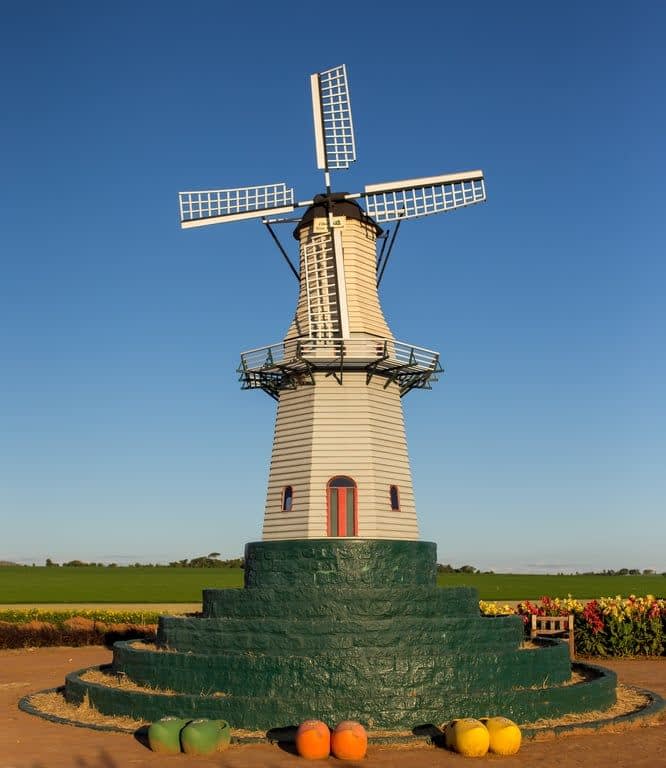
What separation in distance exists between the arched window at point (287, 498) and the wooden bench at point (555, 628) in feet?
24.7

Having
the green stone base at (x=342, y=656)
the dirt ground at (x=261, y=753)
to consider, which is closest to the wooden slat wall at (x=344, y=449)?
the green stone base at (x=342, y=656)

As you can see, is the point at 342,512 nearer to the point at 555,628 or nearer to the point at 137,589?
the point at 555,628

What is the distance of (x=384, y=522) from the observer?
79.0 feet

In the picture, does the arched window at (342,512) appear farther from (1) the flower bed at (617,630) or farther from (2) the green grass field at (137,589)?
(2) the green grass field at (137,589)

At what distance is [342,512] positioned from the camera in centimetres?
2384

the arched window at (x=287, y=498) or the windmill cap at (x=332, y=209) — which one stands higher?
the windmill cap at (x=332, y=209)

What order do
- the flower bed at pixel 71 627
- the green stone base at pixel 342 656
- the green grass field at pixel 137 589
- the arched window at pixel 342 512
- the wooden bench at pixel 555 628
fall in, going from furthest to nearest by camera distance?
the green grass field at pixel 137 589 → the flower bed at pixel 71 627 → the wooden bench at pixel 555 628 → the arched window at pixel 342 512 → the green stone base at pixel 342 656

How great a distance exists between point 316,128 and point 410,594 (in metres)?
18.6

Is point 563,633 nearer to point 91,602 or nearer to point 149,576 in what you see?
point 91,602

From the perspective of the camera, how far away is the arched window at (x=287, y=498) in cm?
2453

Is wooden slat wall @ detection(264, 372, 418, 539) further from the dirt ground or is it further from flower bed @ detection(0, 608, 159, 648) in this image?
the dirt ground

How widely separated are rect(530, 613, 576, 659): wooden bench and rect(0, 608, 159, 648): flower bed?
492 inches

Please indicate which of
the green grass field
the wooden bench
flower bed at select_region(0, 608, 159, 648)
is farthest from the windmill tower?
the green grass field

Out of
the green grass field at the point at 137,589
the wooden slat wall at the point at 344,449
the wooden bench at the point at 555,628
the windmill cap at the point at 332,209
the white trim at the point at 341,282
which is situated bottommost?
the green grass field at the point at 137,589
